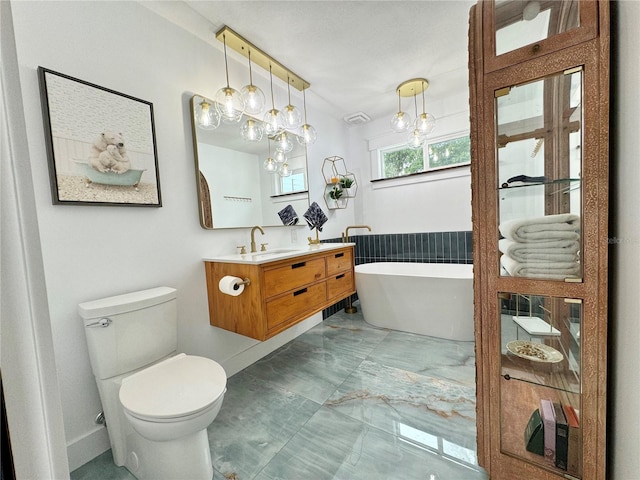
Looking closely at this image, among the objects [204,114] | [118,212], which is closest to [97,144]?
[118,212]

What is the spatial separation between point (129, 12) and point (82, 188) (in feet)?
3.52

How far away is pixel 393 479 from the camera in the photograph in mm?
1151

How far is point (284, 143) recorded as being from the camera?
2367 mm

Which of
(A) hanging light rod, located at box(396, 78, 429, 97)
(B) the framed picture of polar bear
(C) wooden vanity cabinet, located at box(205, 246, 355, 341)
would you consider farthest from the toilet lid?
(A) hanging light rod, located at box(396, 78, 429, 97)

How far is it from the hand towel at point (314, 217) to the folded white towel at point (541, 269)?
187 cm

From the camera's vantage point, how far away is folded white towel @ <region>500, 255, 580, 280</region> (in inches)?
36.9

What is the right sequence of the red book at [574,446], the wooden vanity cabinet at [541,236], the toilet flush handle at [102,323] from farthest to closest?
the toilet flush handle at [102,323] < the red book at [574,446] < the wooden vanity cabinet at [541,236]

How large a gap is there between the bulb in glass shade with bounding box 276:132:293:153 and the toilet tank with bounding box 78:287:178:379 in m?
1.56

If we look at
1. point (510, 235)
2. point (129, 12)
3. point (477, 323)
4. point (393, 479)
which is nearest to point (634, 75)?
point (510, 235)

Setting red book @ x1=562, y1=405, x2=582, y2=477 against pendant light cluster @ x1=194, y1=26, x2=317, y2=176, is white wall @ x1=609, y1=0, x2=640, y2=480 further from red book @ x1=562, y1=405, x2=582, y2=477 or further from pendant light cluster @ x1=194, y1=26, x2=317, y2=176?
pendant light cluster @ x1=194, y1=26, x2=317, y2=176

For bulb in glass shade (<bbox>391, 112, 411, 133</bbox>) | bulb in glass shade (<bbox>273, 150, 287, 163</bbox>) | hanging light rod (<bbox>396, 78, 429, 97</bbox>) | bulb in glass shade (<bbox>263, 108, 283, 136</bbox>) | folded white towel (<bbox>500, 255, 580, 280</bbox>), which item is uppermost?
hanging light rod (<bbox>396, 78, 429, 97</bbox>)

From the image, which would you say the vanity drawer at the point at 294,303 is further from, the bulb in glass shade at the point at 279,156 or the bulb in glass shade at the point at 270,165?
the bulb in glass shade at the point at 279,156

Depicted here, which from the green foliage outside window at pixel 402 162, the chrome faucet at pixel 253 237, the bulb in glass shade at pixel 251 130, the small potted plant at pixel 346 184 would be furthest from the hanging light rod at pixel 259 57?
the green foliage outside window at pixel 402 162

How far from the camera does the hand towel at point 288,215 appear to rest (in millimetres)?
2510
